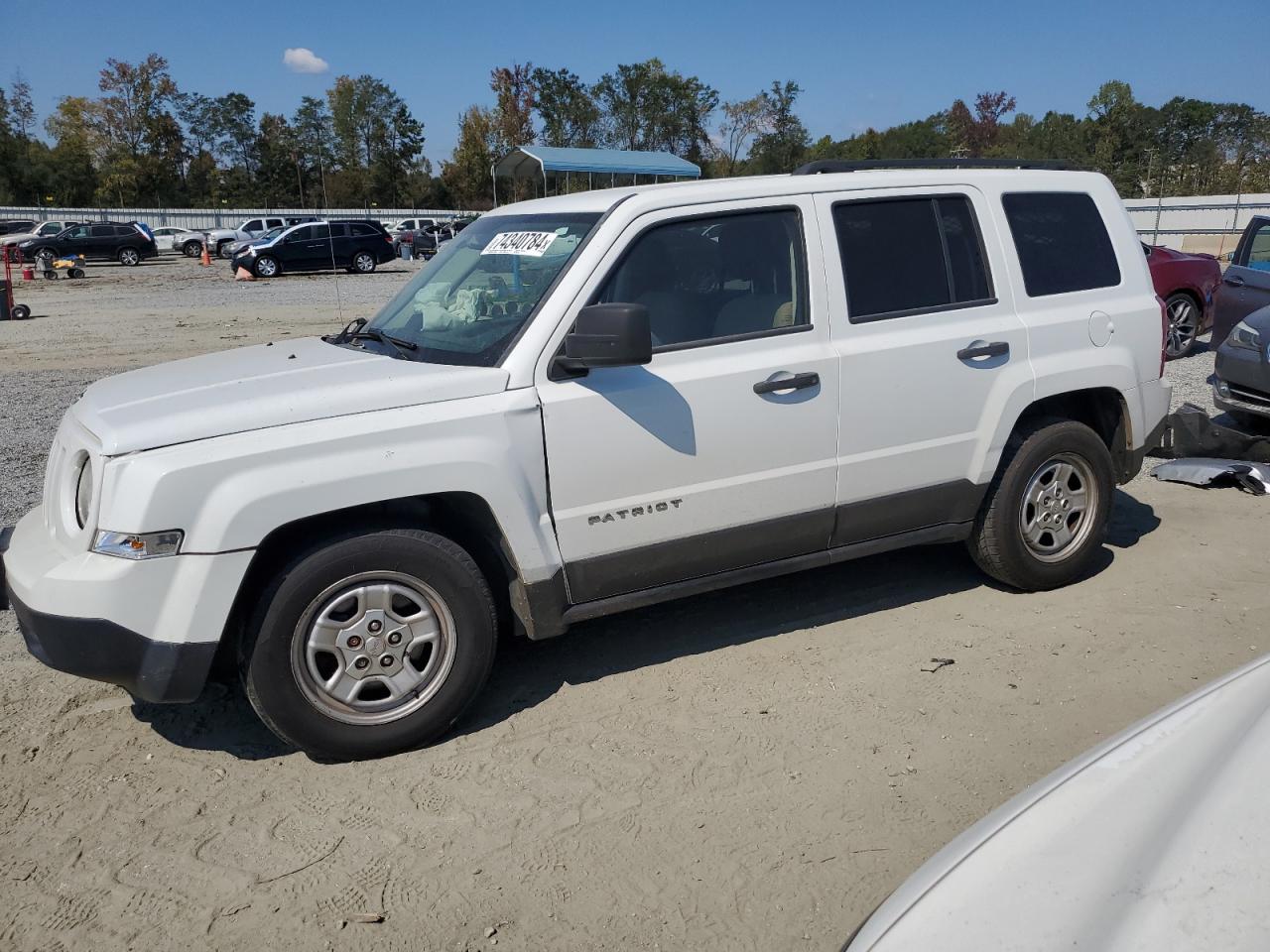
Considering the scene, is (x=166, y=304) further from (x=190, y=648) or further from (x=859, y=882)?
(x=859, y=882)

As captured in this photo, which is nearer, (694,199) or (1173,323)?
(694,199)

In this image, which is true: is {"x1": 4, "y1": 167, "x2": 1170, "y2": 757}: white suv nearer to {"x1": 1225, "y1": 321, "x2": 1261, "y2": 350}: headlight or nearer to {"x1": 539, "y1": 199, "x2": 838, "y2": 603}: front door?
{"x1": 539, "y1": 199, "x2": 838, "y2": 603}: front door

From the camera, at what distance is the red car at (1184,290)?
1181 centimetres

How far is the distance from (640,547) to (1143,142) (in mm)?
65478

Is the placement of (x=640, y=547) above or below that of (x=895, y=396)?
below

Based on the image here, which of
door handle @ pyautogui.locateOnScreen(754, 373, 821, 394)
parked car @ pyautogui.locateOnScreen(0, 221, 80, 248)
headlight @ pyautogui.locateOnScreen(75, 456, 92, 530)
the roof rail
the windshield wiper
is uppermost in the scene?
parked car @ pyautogui.locateOnScreen(0, 221, 80, 248)

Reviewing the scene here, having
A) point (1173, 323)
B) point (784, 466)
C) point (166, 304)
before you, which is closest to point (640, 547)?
point (784, 466)

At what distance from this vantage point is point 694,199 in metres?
4.10

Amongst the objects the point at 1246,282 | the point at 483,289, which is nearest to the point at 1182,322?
the point at 1246,282

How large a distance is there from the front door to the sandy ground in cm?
60

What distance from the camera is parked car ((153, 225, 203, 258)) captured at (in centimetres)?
4241

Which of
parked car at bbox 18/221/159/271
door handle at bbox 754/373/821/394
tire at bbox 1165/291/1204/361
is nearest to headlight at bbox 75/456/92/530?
door handle at bbox 754/373/821/394

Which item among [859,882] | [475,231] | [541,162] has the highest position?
[541,162]

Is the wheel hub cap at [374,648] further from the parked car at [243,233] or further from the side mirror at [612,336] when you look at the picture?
the parked car at [243,233]
